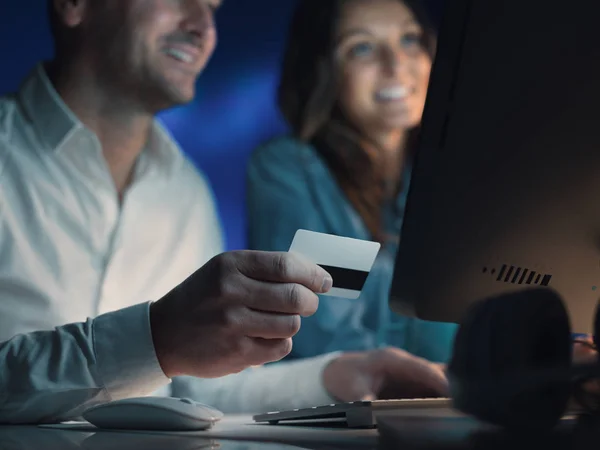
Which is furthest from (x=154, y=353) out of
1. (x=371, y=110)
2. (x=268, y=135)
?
(x=371, y=110)

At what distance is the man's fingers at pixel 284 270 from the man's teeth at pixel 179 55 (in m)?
1.22

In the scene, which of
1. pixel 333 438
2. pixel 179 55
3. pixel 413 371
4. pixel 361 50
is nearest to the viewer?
pixel 333 438

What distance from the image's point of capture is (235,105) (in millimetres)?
1872

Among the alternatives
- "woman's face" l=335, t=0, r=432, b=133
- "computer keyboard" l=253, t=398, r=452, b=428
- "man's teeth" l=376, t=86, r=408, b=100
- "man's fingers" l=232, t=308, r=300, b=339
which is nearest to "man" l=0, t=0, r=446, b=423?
"man's fingers" l=232, t=308, r=300, b=339

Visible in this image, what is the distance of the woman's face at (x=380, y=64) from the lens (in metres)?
1.97

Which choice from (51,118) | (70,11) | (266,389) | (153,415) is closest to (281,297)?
(153,415)

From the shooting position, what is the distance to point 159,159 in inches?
65.9

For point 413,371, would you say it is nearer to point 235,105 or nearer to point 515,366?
point 515,366

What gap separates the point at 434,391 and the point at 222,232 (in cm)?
93

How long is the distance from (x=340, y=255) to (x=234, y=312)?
13 cm

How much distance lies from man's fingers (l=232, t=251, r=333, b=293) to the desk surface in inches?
5.4

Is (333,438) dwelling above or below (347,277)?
below

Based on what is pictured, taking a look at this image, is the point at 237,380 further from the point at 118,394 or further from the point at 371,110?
the point at 371,110

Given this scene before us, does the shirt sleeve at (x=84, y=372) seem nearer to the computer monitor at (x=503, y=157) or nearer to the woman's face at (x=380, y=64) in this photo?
the computer monitor at (x=503, y=157)
